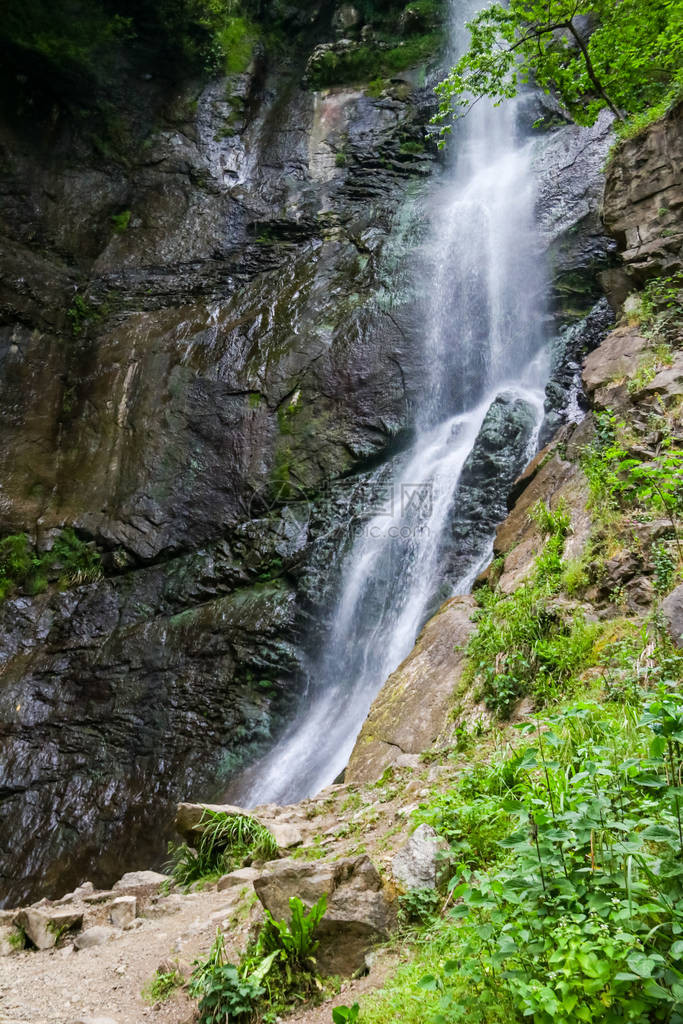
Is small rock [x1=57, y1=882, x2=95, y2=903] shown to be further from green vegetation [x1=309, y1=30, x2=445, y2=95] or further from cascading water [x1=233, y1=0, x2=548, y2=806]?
green vegetation [x1=309, y1=30, x2=445, y2=95]

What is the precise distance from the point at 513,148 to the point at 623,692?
14913 mm

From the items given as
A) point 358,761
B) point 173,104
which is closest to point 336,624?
point 358,761

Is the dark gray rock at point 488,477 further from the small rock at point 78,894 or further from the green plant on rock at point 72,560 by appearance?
the green plant on rock at point 72,560

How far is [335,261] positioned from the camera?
45.9ft

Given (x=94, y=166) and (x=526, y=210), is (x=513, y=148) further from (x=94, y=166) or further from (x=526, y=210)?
(x=94, y=166)

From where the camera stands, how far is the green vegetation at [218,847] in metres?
5.04

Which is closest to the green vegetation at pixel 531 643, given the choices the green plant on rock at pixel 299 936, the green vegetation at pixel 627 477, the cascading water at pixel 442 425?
the green vegetation at pixel 627 477

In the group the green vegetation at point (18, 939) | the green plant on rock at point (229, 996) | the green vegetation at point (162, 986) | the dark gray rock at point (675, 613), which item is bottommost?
the green vegetation at point (18, 939)

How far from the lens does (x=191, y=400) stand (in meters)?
12.9

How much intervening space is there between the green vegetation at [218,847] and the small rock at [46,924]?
2.94 ft

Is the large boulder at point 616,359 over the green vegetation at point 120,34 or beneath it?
beneath

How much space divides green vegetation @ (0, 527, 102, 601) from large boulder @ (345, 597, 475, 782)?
7.48 m

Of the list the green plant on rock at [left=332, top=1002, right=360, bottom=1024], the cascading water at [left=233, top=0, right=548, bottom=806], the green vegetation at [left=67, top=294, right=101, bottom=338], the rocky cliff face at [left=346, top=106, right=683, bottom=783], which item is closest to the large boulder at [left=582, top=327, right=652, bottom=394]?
the rocky cliff face at [left=346, top=106, right=683, bottom=783]

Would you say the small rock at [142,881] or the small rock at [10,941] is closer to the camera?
the small rock at [10,941]
